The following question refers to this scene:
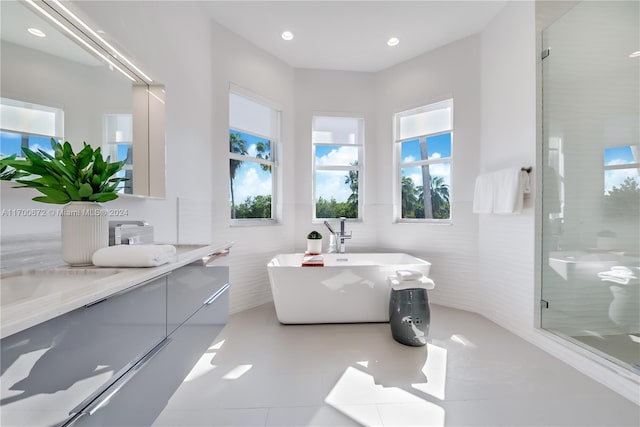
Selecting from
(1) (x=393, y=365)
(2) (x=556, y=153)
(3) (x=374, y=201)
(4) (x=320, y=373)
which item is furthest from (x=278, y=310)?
(2) (x=556, y=153)

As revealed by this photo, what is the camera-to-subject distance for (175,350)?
1.12 meters

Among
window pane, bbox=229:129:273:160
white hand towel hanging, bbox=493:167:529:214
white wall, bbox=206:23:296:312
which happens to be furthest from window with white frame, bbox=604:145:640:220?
window pane, bbox=229:129:273:160

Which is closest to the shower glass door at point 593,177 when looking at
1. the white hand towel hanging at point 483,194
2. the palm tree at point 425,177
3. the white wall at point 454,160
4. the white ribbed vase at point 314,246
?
the white hand towel hanging at point 483,194

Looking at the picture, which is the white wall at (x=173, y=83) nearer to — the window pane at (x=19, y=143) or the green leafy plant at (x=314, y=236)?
the window pane at (x=19, y=143)

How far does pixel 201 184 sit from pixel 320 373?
6.38 feet

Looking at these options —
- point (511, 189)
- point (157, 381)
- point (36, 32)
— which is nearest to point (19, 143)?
point (36, 32)

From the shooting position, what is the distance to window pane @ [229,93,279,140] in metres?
3.16

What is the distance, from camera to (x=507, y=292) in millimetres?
2684

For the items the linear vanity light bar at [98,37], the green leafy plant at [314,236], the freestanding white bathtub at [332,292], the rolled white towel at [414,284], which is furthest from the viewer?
the green leafy plant at [314,236]

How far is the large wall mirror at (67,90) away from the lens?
3.35ft

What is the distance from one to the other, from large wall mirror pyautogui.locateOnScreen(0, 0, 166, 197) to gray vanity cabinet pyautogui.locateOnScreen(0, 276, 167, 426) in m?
0.77

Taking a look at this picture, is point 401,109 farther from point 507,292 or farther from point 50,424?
point 50,424

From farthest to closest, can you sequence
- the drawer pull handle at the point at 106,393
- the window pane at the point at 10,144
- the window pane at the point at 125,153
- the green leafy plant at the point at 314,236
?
1. the green leafy plant at the point at 314,236
2. the window pane at the point at 125,153
3. the window pane at the point at 10,144
4. the drawer pull handle at the point at 106,393

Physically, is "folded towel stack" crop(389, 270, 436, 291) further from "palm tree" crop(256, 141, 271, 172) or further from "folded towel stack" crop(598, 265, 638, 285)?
"palm tree" crop(256, 141, 271, 172)
